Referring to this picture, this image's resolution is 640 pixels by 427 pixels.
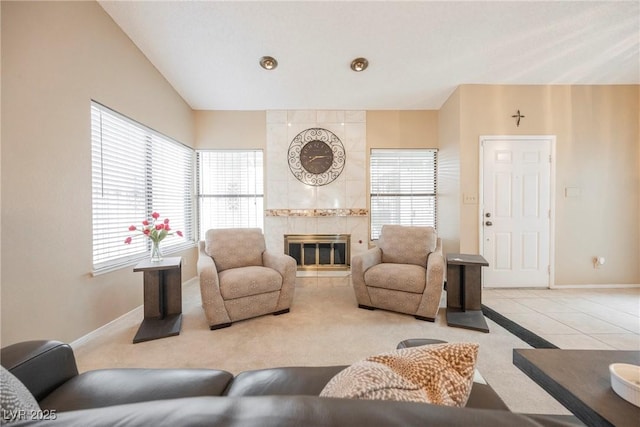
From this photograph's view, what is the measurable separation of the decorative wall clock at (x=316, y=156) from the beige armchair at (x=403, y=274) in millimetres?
1389

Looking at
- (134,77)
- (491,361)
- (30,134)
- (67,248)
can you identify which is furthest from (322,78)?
(491,361)

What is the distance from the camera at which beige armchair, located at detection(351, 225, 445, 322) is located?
2443 mm

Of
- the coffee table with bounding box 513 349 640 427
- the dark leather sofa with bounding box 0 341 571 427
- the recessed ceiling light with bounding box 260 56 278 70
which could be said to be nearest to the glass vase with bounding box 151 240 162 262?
the dark leather sofa with bounding box 0 341 571 427

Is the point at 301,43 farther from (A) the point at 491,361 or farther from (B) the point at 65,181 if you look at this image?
(A) the point at 491,361

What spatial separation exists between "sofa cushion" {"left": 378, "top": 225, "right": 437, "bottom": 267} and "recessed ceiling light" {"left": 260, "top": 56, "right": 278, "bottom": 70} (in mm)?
2439

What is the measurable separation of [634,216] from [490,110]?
237cm

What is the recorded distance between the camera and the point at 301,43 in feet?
8.76

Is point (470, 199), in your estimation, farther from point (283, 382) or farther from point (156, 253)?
point (156, 253)

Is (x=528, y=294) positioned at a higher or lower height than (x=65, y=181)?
lower

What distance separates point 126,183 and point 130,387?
240cm

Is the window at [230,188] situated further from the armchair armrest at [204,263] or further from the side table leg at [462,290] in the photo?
the side table leg at [462,290]

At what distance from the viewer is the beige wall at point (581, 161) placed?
10.8 feet

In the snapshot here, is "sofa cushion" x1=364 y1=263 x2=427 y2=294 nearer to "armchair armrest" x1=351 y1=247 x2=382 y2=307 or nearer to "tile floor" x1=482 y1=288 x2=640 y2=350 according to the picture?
"armchair armrest" x1=351 y1=247 x2=382 y2=307

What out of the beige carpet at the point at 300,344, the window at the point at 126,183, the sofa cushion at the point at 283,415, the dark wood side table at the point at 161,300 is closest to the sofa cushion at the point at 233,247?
the dark wood side table at the point at 161,300
